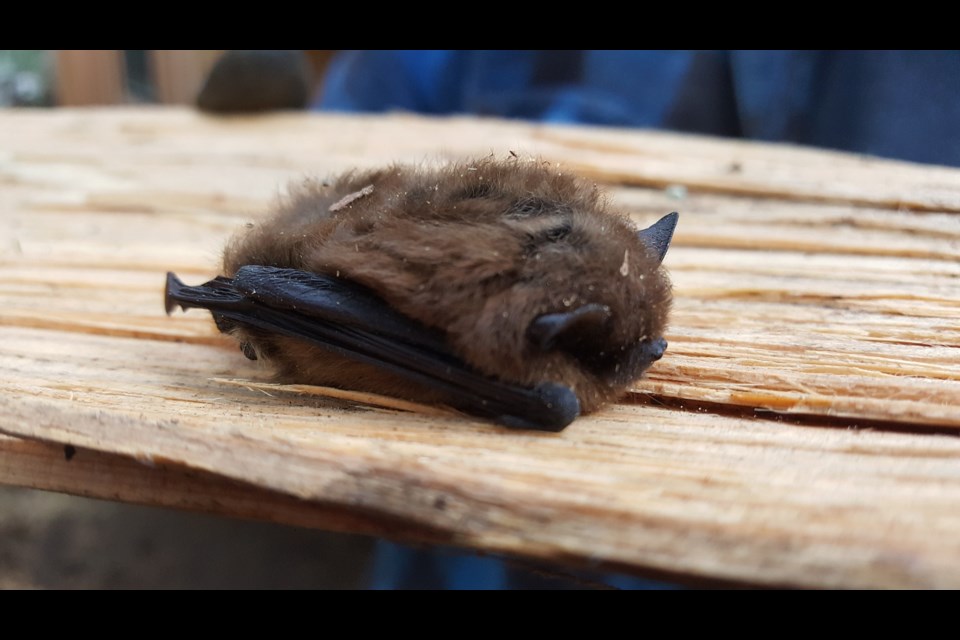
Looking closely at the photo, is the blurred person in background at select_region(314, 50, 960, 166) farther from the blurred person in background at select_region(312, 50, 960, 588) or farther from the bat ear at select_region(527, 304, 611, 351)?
the bat ear at select_region(527, 304, 611, 351)

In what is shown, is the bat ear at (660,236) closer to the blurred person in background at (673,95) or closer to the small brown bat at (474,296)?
the small brown bat at (474,296)

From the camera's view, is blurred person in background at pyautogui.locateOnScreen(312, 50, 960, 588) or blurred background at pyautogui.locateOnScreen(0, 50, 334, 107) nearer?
blurred person in background at pyautogui.locateOnScreen(312, 50, 960, 588)

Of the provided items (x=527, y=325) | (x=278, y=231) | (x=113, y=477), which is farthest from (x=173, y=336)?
(x=527, y=325)

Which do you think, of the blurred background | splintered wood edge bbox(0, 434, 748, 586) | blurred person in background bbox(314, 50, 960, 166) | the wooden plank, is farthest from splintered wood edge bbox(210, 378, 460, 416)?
the wooden plank

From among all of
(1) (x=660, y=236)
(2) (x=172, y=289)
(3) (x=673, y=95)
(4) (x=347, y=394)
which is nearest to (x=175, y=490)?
(4) (x=347, y=394)

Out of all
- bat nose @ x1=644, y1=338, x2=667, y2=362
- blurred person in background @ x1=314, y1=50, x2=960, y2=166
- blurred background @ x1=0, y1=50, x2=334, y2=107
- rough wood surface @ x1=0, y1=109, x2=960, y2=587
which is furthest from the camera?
blurred background @ x1=0, y1=50, x2=334, y2=107

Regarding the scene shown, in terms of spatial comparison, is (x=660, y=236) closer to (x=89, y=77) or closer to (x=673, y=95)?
(x=673, y=95)
